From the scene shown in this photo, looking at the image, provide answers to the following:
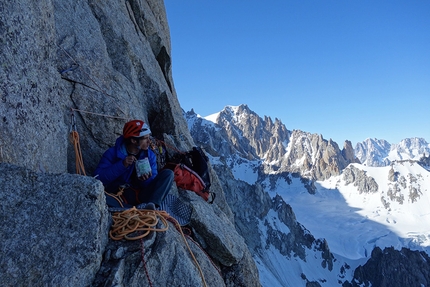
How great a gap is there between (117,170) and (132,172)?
0.48 meters

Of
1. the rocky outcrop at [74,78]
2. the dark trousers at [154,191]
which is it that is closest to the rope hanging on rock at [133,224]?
the dark trousers at [154,191]

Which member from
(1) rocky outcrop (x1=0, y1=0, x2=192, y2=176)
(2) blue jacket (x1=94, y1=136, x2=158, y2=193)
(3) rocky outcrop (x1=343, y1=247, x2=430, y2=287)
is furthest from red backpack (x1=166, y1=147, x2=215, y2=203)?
(3) rocky outcrop (x1=343, y1=247, x2=430, y2=287)

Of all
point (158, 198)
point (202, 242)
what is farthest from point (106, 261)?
point (202, 242)

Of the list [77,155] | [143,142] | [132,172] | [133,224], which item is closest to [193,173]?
[132,172]

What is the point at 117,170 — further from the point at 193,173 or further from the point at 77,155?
the point at 193,173

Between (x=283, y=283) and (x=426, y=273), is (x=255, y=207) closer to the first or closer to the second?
(x=283, y=283)

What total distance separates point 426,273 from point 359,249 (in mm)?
62861

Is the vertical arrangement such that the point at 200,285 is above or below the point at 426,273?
above

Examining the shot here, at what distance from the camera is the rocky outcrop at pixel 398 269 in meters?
118

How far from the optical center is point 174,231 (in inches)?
217

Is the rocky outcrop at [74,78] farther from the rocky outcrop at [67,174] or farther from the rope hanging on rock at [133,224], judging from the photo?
the rope hanging on rock at [133,224]

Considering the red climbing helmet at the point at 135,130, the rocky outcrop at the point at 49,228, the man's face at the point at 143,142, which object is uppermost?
the red climbing helmet at the point at 135,130

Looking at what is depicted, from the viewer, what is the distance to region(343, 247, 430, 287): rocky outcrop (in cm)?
11803

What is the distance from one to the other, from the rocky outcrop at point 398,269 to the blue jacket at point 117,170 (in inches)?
5482
